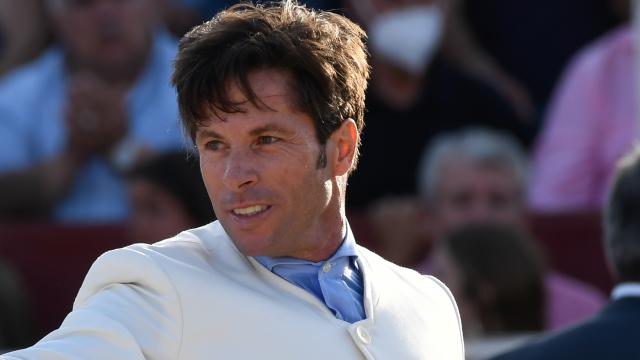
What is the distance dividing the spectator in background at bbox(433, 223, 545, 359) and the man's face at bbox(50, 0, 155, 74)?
1.45 metres

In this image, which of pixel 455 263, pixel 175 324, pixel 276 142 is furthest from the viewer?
pixel 455 263

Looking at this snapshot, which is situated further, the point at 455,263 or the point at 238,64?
the point at 455,263

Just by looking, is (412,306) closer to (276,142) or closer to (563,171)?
(276,142)

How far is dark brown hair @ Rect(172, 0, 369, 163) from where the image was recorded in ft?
7.26

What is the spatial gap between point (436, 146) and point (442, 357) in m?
2.87

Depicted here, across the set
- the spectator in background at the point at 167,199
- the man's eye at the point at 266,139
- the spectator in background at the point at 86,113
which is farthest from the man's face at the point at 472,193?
the man's eye at the point at 266,139

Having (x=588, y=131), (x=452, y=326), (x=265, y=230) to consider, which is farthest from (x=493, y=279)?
(x=265, y=230)

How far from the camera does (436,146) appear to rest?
5.23 m

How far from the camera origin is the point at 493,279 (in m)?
4.70

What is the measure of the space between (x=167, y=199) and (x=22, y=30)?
1.09 m

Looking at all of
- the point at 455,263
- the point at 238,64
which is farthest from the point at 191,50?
the point at 455,263

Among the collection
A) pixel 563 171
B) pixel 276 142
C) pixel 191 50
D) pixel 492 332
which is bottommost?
pixel 492 332

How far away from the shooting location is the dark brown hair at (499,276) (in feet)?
15.4

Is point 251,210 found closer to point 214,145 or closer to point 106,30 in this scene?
point 214,145
